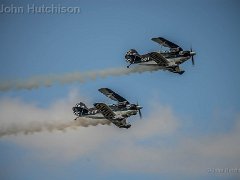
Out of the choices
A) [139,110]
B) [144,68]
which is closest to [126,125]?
[139,110]

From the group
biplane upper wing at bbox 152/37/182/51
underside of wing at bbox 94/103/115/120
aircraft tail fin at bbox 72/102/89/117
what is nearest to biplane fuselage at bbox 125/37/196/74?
biplane upper wing at bbox 152/37/182/51

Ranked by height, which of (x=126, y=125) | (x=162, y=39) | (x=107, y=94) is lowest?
(x=126, y=125)

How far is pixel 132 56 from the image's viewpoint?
67250mm

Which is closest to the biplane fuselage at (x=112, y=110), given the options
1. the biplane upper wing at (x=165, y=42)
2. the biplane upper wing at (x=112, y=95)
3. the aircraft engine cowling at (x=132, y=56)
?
the biplane upper wing at (x=112, y=95)

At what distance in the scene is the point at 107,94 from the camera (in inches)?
2571

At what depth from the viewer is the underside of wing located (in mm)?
59375

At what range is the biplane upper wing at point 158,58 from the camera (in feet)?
206

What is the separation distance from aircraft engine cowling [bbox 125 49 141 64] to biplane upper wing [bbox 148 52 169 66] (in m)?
3.30

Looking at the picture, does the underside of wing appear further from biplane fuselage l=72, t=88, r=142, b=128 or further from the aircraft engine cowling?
the aircraft engine cowling

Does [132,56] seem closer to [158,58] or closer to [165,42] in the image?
[165,42]

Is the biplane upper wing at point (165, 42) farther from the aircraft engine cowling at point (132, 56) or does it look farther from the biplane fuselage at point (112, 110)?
the biplane fuselage at point (112, 110)

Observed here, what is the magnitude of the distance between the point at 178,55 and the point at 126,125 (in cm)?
1078

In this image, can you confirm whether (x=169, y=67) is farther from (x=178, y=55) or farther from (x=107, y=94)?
(x=107, y=94)

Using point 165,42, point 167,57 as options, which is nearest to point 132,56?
point 165,42
